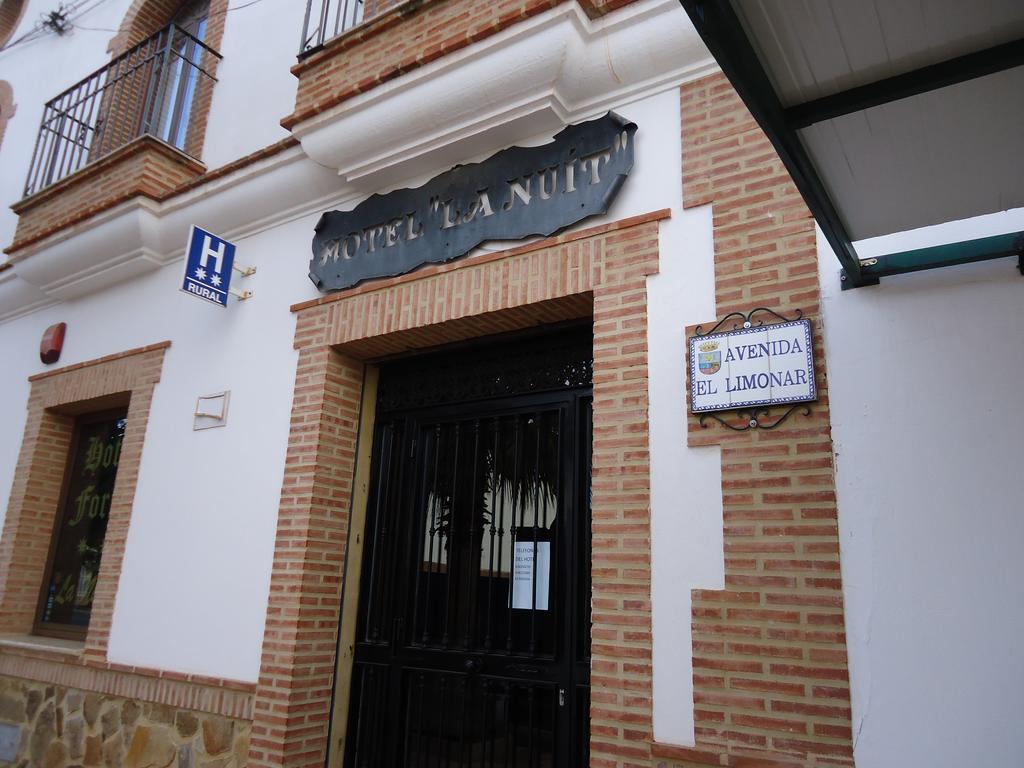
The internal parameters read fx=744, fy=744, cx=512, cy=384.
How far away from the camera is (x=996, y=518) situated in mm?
2529

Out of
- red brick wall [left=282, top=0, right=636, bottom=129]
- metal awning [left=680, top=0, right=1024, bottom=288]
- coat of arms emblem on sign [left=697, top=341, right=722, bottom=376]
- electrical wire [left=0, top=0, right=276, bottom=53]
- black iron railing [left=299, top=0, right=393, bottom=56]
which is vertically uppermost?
electrical wire [left=0, top=0, right=276, bottom=53]

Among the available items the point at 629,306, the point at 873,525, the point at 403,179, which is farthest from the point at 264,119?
the point at 873,525

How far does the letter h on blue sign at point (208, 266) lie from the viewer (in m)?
4.92

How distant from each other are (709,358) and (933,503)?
39.1 inches

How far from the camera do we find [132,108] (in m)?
6.96

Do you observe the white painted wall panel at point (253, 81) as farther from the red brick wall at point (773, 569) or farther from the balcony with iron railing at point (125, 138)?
the red brick wall at point (773, 569)

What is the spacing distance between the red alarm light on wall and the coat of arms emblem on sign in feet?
19.3

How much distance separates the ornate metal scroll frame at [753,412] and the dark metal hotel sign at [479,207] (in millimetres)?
904

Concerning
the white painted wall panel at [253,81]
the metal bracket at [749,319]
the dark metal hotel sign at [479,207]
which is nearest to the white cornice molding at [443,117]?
the dark metal hotel sign at [479,207]

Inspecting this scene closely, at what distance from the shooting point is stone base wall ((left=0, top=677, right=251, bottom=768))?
4.35m

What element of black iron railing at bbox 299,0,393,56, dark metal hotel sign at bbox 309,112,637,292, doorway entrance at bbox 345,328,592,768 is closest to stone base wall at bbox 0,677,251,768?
doorway entrance at bbox 345,328,592,768

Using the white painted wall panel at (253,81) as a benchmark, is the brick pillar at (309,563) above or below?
below

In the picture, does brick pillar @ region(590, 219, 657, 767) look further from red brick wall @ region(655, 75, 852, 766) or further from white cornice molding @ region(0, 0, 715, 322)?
white cornice molding @ region(0, 0, 715, 322)

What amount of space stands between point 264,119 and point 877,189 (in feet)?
15.5
